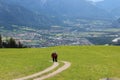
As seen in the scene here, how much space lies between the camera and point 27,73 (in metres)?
52.1

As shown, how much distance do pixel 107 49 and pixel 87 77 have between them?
4969 cm

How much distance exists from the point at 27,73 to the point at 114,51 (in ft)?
160

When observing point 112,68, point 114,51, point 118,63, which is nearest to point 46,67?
point 112,68

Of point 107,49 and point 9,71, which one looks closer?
point 9,71

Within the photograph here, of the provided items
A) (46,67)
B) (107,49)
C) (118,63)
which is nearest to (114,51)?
(107,49)

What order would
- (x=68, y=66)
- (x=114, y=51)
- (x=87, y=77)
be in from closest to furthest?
(x=87, y=77) → (x=68, y=66) → (x=114, y=51)

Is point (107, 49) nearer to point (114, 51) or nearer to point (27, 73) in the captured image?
point (114, 51)

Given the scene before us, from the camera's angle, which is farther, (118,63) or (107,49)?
(107,49)

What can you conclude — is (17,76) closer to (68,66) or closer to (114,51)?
(68,66)

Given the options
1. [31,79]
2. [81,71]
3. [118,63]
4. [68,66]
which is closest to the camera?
[31,79]

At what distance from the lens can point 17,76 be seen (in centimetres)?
4938

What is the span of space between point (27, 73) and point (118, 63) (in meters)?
24.3

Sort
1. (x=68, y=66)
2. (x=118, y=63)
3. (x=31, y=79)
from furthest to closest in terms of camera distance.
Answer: (x=118, y=63) → (x=68, y=66) → (x=31, y=79)

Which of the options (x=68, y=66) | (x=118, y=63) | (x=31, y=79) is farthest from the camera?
(x=118, y=63)
